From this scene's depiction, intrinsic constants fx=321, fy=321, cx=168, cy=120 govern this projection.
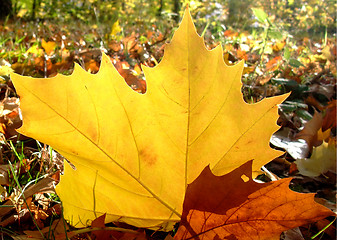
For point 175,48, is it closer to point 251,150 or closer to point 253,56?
point 251,150

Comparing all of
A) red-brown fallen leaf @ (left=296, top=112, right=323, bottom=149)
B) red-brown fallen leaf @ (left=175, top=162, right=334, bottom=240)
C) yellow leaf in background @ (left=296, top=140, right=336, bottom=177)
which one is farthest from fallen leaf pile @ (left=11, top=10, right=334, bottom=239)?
red-brown fallen leaf @ (left=296, top=112, right=323, bottom=149)

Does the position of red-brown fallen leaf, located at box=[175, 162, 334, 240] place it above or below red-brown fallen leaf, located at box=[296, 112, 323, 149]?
below

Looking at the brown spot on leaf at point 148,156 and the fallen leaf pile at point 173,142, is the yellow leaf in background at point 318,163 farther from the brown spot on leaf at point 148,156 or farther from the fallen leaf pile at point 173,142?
the brown spot on leaf at point 148,156

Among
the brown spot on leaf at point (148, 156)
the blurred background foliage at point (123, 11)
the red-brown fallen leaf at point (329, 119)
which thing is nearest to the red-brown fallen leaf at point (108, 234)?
the brown spot on leaf at point (148, 156)

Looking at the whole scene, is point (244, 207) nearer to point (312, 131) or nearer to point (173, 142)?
point (173, 142)

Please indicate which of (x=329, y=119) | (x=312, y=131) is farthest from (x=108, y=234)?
(x=329, y=119)

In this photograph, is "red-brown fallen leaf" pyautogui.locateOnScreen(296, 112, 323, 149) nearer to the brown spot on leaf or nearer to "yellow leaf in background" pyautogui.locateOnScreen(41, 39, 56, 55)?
the brown spot on leaf
